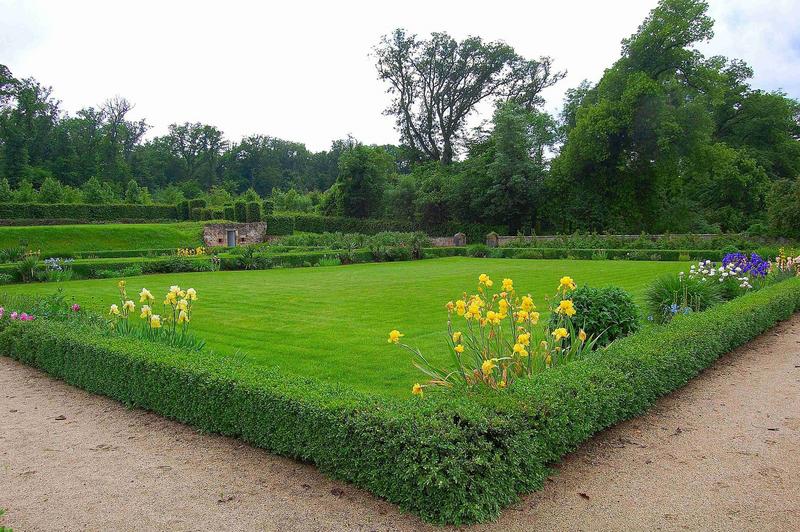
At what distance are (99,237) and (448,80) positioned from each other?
25750 mm

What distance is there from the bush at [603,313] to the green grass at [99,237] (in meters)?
23.0

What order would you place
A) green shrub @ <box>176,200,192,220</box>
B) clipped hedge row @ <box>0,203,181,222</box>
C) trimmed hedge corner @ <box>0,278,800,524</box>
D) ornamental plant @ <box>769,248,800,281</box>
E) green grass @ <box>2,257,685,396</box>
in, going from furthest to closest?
green shrub @ <box>176,200,192,220</box>
clipped hedge row @ <box>0,203,181,222</box>
ornamental plant @ <box>769,248,800,281</box>
green grass @ <box>2,257,685,396</box>
trimmed hedge corner @ <box>0,278,800,524</box>

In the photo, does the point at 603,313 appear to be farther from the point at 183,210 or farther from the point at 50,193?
the point at 50,193

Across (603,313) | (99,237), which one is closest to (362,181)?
(99,237)

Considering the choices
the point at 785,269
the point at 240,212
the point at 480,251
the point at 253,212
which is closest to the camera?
the point at 785,269

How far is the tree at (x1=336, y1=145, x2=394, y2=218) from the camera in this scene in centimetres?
3688

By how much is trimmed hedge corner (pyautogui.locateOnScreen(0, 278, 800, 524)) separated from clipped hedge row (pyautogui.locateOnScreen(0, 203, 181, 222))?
30050mm

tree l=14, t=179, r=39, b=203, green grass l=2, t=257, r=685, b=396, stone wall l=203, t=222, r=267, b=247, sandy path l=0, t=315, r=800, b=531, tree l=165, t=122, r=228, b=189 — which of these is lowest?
sandy path l=0, t=315, r=800, b=531

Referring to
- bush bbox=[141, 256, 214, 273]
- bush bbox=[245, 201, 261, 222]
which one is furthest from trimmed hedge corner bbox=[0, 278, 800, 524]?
bush bbox=[245, 201, 261, 222]

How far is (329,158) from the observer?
6397 centimetres

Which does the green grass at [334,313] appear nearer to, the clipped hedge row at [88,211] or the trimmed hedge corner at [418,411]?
the trimmed hedge corner at [418,411]

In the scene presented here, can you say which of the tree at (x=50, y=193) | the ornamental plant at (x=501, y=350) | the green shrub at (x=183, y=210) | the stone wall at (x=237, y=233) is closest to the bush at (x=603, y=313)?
the ornamental plant at (x=501, y=350)

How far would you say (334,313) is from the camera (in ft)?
27.2

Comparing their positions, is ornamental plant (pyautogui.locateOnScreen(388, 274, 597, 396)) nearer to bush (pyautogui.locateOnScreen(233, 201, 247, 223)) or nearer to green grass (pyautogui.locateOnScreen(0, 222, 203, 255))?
green grass (pyautogui.locateOnScreen(0, 222, 203, 255))
